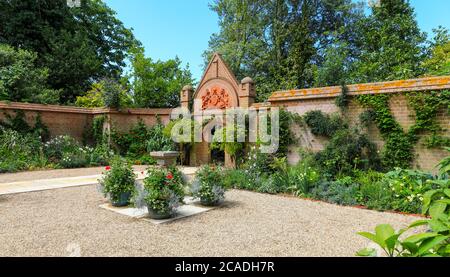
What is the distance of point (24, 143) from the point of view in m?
12.0

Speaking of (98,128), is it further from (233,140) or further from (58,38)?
(58,38)

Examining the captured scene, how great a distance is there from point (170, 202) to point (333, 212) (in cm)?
312

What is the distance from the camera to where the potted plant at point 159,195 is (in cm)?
494

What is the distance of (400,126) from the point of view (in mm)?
7473

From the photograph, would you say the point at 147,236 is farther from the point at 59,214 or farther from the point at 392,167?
the point at 392,167

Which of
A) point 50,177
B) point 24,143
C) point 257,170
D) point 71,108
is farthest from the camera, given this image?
point 71,108

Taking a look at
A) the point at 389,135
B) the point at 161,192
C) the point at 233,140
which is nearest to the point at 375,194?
the point at 389,135

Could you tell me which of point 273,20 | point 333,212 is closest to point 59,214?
point 333,212

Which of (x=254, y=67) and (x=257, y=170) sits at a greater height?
(x=254, y=67)

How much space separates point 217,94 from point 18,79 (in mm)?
10148

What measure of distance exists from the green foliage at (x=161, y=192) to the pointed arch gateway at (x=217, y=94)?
8443mm

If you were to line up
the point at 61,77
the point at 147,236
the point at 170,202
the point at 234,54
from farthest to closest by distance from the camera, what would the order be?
the point at 234,54 → the point at 61,77 → the point at 170,202 → the point at 147,236

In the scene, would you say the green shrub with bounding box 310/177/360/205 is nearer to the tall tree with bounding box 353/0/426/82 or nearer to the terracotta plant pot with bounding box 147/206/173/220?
the terracotta plant pot with bounding box 147/206/173/220

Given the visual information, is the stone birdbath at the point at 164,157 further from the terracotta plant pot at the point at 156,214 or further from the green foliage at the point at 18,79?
the green foliage at the point at 18,79
